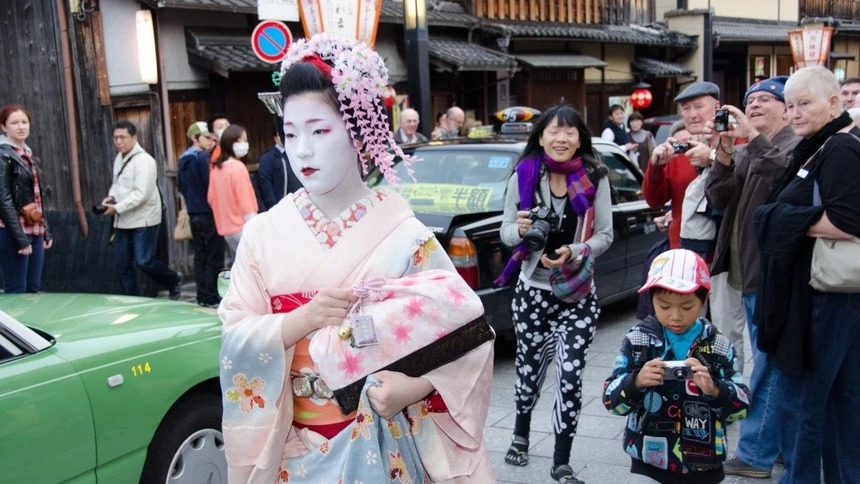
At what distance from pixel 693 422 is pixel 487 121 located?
13.1 metres

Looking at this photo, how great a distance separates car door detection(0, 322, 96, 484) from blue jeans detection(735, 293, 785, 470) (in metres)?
2.92

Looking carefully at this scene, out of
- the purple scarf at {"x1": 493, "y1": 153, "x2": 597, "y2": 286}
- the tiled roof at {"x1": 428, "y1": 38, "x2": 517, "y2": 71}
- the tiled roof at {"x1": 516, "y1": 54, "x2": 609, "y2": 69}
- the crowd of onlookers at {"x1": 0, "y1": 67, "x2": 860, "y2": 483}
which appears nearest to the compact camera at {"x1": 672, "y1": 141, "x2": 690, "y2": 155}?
the crowd of onlookers at {"x1": 0, "y1": 67, "x2": 860, "y2": 483}

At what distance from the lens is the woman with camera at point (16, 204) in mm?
6762

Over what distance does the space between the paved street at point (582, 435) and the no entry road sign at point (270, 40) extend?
3.27m

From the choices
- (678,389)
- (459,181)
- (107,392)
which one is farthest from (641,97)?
(107,392)

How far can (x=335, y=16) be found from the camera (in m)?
7.35

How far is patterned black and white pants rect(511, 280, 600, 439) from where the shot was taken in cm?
414

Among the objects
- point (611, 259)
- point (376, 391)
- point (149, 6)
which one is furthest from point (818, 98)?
point (149, 6)

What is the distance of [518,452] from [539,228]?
1.18 m

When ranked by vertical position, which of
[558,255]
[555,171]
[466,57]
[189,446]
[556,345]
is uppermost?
[466,57]

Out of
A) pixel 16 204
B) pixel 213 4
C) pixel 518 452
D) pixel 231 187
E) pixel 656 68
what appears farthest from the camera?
pixel 656 68

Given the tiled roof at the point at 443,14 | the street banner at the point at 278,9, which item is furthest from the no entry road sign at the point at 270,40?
the tiled roof at the point at 443,14

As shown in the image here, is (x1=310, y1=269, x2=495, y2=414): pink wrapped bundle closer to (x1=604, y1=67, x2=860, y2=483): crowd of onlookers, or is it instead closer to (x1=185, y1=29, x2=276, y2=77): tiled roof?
(x1=604, y1=67, x2=860, y2=483): crowd of onlookers

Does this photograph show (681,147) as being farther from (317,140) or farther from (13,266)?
(13,266)
